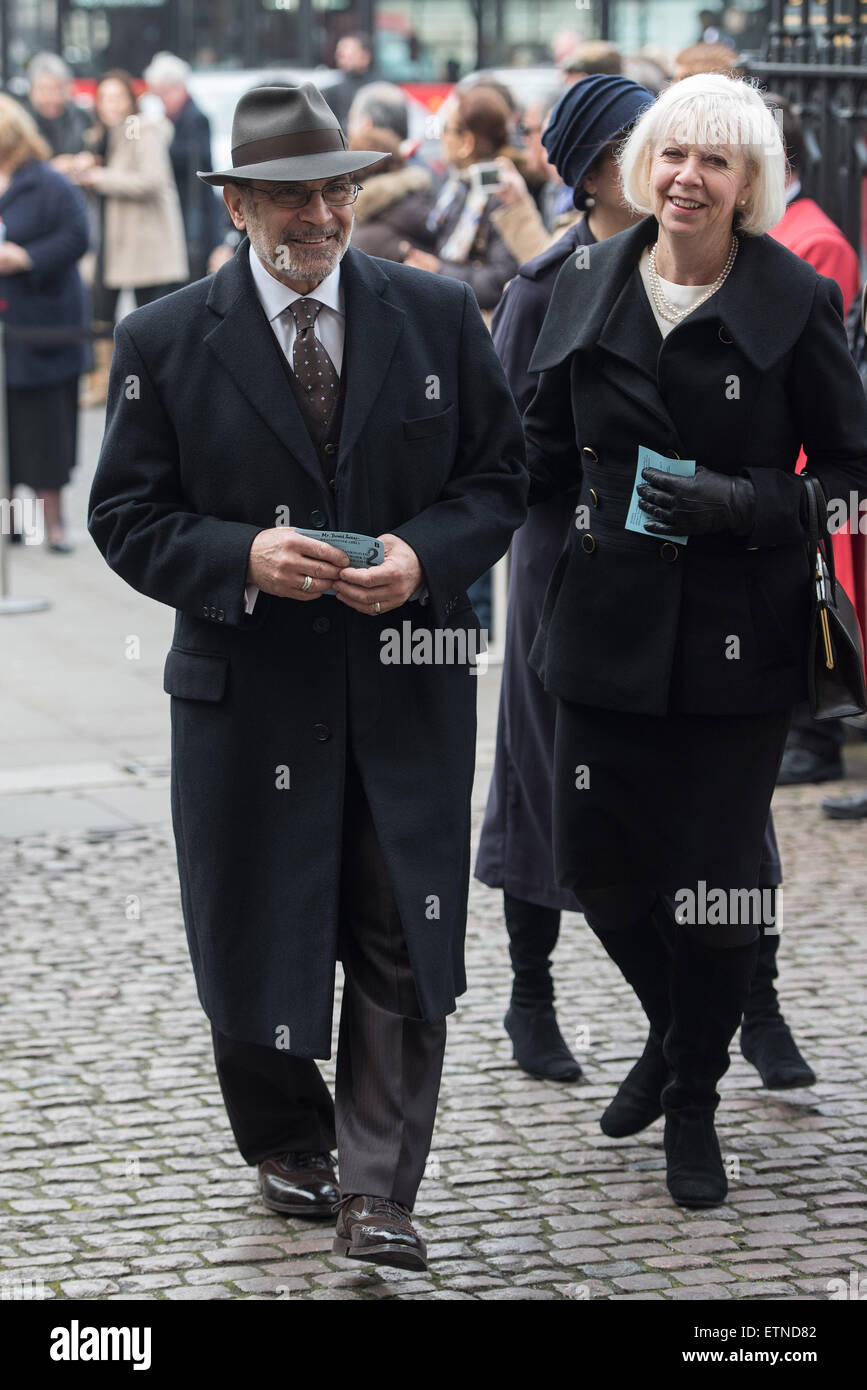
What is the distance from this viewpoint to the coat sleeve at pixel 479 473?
3891mm

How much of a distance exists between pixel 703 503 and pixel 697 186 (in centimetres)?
58

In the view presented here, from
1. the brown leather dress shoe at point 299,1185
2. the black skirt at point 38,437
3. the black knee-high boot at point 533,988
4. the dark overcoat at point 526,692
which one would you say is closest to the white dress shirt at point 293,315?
the dark overcoat at point 526,692

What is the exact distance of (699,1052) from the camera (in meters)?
4.27

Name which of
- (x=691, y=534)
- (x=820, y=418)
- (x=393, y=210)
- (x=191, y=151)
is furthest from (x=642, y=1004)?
(x=191, y=151)

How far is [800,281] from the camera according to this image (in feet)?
13.3

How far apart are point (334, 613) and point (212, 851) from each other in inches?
19.3

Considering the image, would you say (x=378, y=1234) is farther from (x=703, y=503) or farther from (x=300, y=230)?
(x=300, y=230)

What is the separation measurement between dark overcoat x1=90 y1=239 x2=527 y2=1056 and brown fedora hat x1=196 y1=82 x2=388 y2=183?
0.72 feet

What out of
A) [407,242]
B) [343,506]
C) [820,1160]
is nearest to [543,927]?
[820,1160]

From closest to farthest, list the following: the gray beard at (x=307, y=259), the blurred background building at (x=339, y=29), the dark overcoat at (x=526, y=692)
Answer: the gray beard at (x=307, y=259) < the dark overcoat at (x=526, y=692) < the blurred background building at (x=339, y=29)

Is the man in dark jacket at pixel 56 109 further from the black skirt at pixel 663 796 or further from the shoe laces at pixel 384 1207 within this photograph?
the shoe laces at pixel 384 1207

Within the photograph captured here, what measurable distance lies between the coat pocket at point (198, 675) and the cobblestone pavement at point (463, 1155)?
104 centimetres

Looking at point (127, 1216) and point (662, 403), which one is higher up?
point (662, 403)
